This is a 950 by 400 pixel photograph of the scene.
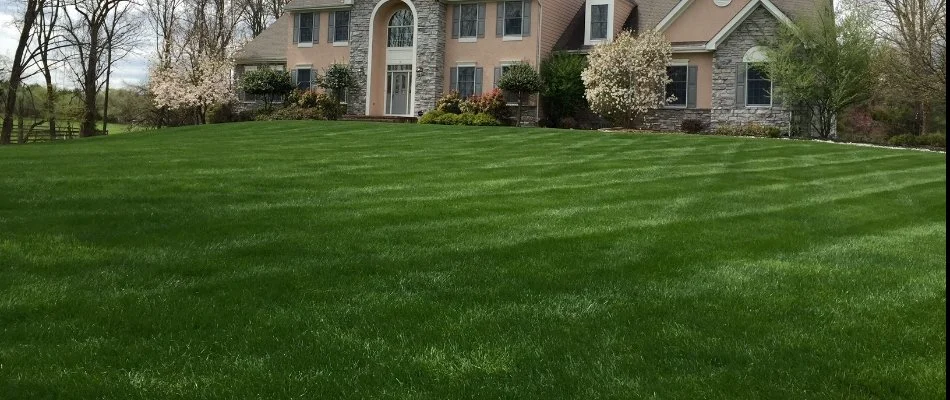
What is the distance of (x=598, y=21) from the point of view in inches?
1087

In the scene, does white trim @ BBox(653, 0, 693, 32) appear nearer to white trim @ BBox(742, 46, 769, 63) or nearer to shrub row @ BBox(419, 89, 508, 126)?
white trim @ BBox(742, 46, 769, 63)

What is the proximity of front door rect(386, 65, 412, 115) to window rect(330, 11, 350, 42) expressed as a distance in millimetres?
2861

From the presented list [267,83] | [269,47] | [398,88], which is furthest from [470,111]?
[269,47]

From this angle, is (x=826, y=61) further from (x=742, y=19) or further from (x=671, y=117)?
(x=671, y=117)

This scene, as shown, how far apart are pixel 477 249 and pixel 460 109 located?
70.5 ft

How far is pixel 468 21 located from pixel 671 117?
8.94 m

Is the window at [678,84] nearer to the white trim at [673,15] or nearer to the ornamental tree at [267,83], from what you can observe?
the white trim at [673,15]

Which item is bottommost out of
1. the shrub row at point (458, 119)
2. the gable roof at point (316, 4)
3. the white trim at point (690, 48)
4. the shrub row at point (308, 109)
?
the shrub row at point (458, 119)

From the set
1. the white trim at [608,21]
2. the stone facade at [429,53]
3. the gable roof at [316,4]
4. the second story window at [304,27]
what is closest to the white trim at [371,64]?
the stone facade at [429,53]

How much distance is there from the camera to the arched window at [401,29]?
30.3 m

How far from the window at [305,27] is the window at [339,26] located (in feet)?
3.71

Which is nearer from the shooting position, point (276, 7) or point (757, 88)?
point (757, 88)

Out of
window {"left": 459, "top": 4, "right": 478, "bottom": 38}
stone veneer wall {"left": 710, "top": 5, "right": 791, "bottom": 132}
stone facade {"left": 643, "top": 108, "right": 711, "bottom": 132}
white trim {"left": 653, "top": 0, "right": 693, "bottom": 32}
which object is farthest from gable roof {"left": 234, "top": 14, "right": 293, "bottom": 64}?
stone veneer wall {"left": 710, "top": 5, "right": 791, "bottom": 132}

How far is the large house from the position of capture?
24281 millimetres
